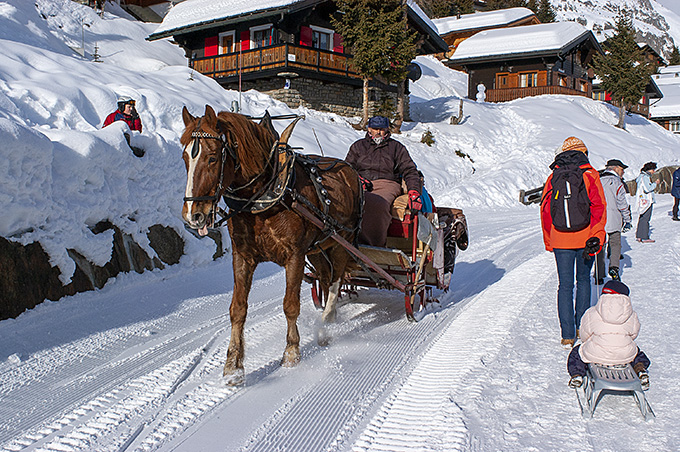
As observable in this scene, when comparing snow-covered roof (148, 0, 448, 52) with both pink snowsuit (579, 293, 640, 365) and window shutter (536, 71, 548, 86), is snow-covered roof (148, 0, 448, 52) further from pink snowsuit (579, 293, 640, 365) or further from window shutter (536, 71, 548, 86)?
pink snowsuit (579, 293, 640, 365)

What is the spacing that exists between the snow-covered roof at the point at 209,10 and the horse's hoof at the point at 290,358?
2181 centimetres

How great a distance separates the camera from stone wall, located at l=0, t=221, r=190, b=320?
5.45m

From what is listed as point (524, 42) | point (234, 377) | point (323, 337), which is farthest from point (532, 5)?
point (234, 377)

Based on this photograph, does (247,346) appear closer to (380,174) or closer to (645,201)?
(380,174)

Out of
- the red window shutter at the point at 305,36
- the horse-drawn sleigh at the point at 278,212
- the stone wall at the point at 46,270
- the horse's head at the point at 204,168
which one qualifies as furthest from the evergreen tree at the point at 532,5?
the horse's head at the point at 204,168

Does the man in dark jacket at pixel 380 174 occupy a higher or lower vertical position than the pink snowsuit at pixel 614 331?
higher

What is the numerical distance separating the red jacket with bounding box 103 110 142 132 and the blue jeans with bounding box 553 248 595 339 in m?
7.79

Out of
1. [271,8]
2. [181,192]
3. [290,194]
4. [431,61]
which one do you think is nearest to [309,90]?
[271,8]

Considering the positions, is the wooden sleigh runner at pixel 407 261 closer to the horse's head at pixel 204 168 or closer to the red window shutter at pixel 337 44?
the horse's head at pixel 204 168

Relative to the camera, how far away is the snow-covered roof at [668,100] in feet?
192

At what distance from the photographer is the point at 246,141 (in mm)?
4117

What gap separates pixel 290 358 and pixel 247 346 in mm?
694

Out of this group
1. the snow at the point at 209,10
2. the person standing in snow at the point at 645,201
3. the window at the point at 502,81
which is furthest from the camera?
the window at the point at 502,81

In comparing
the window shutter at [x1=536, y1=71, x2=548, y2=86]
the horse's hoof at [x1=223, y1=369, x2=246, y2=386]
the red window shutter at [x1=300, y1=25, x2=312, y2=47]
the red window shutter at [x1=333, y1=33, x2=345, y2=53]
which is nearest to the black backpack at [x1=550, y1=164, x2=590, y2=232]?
the horse's hoof at [x1=223, y1=369, x2=246, y2=386]
